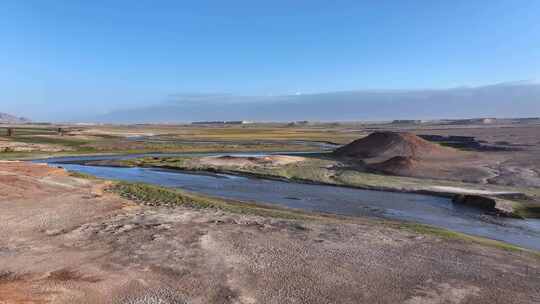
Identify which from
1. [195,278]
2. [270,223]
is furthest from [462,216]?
[195,278]

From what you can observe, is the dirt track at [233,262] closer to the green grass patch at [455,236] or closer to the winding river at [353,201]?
the green grass patch at [455,236]

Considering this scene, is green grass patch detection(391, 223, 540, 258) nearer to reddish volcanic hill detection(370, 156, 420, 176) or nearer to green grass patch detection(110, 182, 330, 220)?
green grass patch detection(110, 182, 330, 220)

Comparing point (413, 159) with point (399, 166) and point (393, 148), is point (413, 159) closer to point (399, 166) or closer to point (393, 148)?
point (399, 166)

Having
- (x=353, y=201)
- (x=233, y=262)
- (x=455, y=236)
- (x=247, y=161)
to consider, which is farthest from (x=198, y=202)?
(x=247, y=161)

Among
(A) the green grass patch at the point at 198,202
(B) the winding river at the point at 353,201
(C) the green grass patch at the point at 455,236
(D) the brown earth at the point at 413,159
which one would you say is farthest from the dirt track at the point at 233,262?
(D) the brown earth at the point at 413,159

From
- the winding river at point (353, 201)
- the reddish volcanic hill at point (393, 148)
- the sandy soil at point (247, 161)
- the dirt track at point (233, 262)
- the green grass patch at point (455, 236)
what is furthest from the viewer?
the reddish volcanic hill at point (393, 148)

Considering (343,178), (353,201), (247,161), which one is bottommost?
(353,201)
